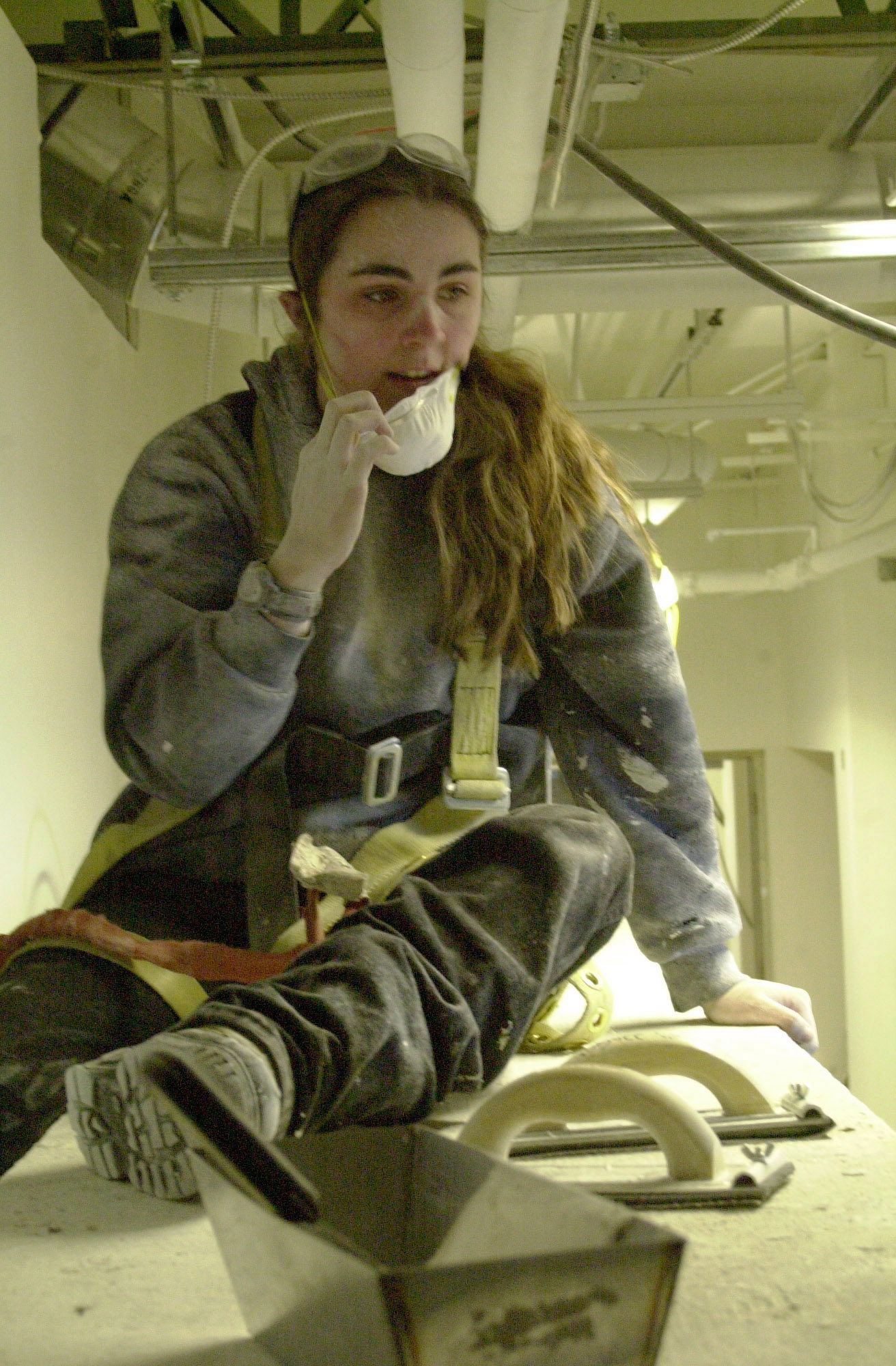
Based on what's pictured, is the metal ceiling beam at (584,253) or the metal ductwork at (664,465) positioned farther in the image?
the metal ductwork at (664,465)

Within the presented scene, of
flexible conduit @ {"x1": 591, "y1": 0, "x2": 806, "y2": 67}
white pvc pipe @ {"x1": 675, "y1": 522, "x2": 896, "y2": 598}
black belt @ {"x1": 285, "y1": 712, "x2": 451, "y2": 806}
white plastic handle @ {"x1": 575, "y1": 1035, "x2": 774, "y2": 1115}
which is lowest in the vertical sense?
A: white plastic handle @ {"x1": 575, "y1": 1035, "x2": 774, "y2": 1115}

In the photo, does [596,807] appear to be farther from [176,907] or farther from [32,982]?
[32,982]

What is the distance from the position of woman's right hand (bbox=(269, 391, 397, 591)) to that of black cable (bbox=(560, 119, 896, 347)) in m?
0.48

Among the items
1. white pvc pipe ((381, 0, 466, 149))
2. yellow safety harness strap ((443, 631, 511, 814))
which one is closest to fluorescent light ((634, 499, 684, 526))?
white pvc pipe ((381, 0, 466, 149))

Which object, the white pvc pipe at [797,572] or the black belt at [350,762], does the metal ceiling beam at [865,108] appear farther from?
the white pvc pipe at [797,572]

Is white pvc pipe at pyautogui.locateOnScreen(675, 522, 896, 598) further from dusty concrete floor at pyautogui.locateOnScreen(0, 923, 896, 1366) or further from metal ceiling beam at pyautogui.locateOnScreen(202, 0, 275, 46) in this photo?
dusty concrete floor at pyautogui.locateOnScreen(0, 923, 896, 1366)

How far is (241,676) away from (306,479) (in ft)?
0.53

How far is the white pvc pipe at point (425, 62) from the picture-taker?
1304 millimetres

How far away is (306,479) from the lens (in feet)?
3.06

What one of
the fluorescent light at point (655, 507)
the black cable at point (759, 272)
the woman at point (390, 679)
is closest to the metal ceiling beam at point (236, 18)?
the black cable at point (759, 272)

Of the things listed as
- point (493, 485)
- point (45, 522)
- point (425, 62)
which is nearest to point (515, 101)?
point (425, 62)

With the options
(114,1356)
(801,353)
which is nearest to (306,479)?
(114,1356)

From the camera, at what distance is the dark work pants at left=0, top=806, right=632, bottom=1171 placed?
0.75 metres

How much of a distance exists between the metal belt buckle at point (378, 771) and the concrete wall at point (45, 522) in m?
0.80
